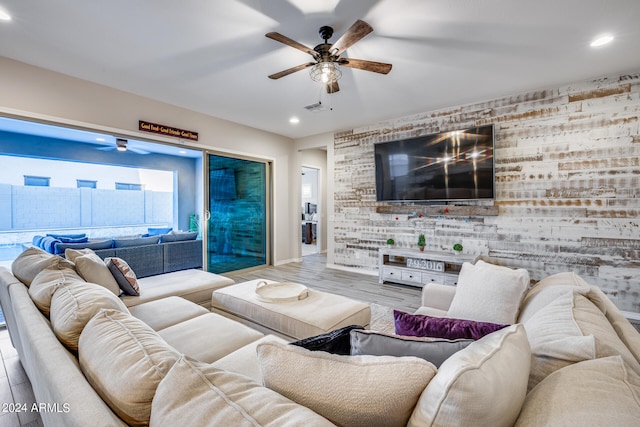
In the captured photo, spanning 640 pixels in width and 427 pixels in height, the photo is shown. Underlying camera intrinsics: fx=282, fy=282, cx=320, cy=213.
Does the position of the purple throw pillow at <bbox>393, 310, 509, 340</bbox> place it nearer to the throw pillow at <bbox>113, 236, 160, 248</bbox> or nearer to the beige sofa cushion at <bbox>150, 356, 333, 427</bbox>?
the beige sofa cushion at <bbox>150, 356, 333, 427</bbox>

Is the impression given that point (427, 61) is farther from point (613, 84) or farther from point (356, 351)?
point (356, 351)

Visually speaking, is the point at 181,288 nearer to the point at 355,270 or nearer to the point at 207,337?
the point at 207,337

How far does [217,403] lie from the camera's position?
61cm

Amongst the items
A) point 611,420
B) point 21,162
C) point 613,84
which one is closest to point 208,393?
point 611,420

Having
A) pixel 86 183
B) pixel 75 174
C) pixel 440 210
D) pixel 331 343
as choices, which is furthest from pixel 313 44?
pixel 86 183

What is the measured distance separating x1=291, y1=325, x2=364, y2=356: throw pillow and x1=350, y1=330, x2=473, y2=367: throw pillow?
0.07 m

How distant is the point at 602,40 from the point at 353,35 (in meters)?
2.27

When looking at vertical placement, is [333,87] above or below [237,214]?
above

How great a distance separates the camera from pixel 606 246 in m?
3.21

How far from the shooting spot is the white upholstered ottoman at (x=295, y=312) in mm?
1919

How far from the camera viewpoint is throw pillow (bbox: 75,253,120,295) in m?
2.07

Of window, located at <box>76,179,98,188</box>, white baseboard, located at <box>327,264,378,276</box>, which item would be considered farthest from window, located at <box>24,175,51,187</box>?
white baseboard, located at <box>327,264,378,276</box>

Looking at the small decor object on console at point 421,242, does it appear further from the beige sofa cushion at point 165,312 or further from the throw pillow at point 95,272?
the throw pillow at point 95,272

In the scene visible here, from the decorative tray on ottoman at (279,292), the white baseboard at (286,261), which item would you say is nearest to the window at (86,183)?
the white baseboard at (286,261)
